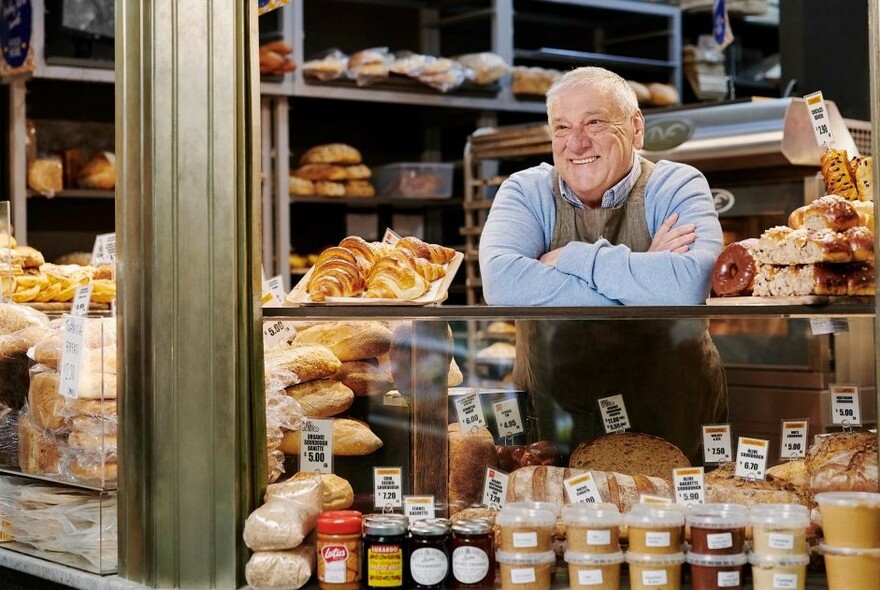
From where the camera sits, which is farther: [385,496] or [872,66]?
[385,496]

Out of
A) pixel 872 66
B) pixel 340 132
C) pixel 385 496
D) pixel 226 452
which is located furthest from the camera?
pixel 340 132

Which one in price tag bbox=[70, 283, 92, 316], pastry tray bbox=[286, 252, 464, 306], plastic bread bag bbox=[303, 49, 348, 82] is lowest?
price tag bbox=[70, 283, 92, 316]

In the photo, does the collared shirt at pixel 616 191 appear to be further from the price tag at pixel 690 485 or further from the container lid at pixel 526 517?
the container lid at pixel 526 517

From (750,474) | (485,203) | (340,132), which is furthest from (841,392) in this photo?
(340,132)

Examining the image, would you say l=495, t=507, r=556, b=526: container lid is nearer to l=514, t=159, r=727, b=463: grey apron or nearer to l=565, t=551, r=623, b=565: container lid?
l=565, t=551, r=623, b=565: container lid

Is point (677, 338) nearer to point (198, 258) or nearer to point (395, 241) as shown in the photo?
point (395, 241)

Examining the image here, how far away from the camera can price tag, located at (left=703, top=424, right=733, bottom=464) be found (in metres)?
2.16

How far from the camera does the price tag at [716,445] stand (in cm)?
216

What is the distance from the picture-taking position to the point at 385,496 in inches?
83.2

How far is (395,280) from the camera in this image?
2.15 meters

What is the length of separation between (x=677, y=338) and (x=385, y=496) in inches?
37.0

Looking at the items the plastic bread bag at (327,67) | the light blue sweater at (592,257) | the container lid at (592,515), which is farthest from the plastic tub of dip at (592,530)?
the plastic bread bag at (327,67)

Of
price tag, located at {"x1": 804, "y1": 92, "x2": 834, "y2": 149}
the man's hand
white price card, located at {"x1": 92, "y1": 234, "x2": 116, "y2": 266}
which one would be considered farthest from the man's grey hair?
white price card, located at {"x1": 92, "y1": 234, "x2": 116, "y2": 266}

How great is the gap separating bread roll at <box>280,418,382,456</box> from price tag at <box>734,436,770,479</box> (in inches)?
25.4
